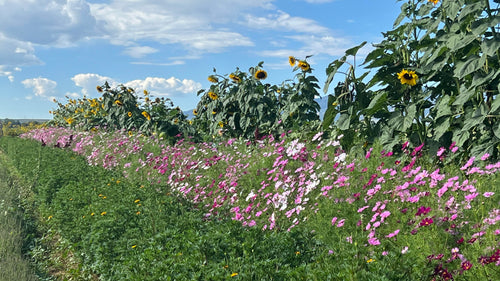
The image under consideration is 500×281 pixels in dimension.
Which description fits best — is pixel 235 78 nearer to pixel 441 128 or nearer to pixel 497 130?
pixel 441 128

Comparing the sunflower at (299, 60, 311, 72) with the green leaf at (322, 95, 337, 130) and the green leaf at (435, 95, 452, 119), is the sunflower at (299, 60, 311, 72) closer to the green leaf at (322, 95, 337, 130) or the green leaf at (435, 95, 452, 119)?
the green leaf at (322, 95, 337, 130)

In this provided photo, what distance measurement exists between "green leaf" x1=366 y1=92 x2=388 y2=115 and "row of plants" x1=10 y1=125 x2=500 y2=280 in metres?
0.46

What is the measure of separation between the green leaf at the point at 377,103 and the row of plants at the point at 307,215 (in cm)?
46

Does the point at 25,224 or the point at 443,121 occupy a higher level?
the point at 443,121

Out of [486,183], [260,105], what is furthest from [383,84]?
[260,105]

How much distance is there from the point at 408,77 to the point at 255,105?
4.15m

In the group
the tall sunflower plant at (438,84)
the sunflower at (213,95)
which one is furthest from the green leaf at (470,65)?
the sunflower at (213,95)

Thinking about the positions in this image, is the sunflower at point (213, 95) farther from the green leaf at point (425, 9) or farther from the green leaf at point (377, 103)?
the green leaf at point (425, 9)

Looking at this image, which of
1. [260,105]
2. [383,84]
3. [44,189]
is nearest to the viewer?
[383,84]

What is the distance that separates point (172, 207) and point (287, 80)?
418 centimetres

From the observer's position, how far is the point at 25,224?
703 cm

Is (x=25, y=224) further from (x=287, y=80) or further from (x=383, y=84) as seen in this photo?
(x=383, y=84)

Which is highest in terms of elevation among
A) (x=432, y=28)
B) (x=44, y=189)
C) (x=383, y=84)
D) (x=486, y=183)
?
(x=432, y=28)

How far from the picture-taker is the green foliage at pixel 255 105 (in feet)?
24.2
